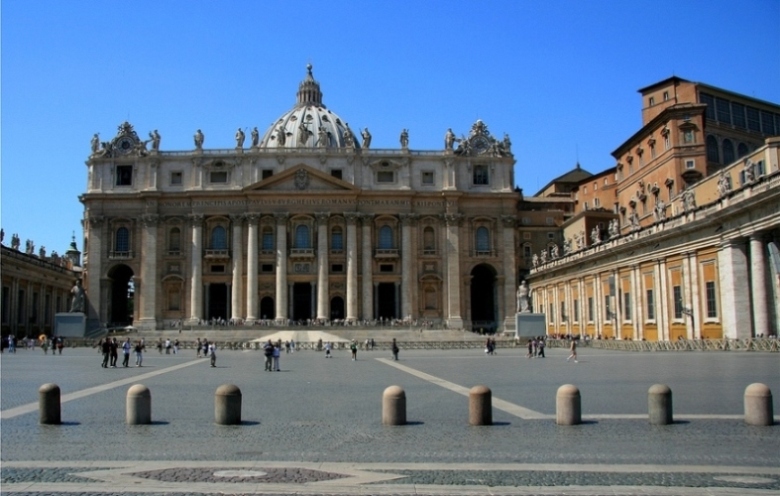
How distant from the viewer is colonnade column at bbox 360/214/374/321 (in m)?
80.5

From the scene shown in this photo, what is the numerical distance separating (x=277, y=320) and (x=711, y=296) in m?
46.5

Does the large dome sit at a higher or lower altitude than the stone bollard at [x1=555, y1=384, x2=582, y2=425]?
higher

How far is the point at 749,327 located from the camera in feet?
118

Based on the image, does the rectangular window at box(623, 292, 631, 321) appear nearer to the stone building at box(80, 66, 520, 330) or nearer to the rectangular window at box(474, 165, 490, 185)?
the stone building at box(80, 66, 520, 330)

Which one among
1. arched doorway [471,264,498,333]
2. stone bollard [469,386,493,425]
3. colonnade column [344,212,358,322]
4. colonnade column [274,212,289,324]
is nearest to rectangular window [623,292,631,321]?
arched doorway [471,264,498,333]

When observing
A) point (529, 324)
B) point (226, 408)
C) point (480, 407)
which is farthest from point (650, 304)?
point (226, 408)

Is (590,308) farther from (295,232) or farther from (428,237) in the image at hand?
(295,232)

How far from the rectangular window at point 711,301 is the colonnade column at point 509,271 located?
41320 mm

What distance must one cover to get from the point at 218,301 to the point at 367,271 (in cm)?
1594

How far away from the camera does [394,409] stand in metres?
13.9

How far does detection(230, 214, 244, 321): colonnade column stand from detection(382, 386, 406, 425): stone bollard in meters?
67.3

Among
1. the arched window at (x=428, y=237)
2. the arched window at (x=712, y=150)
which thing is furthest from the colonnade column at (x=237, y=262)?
the arched window at (x=712, y=150)

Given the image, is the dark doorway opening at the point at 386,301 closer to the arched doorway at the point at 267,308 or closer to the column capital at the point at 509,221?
the arched doorway at the point at 267,308

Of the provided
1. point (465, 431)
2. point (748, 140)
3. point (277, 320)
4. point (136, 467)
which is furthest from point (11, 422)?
point (277, 320)
